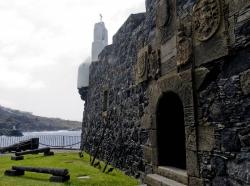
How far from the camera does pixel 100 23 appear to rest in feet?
59.4

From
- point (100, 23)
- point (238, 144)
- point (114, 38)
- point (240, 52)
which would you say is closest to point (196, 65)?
point (240, 52)

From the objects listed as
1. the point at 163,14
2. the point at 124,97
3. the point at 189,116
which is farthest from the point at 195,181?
the point at 124,97

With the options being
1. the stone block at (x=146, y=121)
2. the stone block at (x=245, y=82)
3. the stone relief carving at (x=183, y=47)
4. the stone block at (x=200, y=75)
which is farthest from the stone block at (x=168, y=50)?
the stone block at (x=245, y=82)

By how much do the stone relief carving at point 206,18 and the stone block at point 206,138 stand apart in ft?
3.94

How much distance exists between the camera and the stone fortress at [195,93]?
3172 mm

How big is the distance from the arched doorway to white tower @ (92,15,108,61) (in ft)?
38.4

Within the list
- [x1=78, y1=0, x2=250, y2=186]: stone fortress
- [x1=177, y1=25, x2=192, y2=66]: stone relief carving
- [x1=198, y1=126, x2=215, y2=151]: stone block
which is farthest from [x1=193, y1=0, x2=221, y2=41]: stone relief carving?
[x1=198, y1=126, x2=215, y2=151]: stone block

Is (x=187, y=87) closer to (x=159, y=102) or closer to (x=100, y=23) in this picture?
(x=159, y=102)

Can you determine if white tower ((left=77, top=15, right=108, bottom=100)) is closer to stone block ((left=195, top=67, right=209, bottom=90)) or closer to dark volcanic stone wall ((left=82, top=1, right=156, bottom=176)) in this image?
dark volcanic stone wall ((left=82, top=1, right=156, bottom=176))

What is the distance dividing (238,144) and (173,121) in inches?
92.4

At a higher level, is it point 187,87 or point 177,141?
point 187,87

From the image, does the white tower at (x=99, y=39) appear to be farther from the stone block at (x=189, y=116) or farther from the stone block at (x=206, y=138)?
the stone block at (x=206, y=138)

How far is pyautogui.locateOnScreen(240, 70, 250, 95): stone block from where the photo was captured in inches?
119

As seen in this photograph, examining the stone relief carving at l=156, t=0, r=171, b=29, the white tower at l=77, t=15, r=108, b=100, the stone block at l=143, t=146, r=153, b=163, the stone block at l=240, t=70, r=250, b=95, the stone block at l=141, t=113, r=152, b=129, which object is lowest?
A: the stone block at l=143, t=146, r=153, b=163
